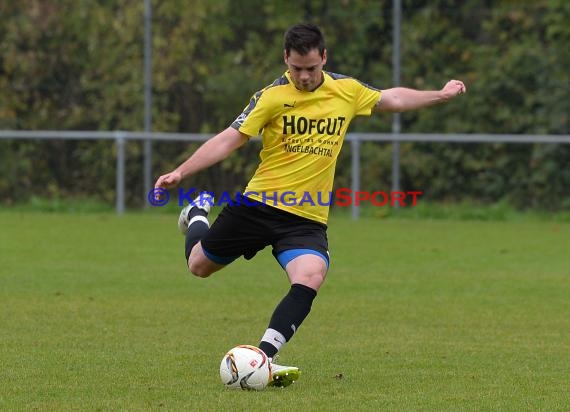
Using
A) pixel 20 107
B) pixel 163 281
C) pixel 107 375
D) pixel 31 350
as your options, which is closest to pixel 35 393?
pixel 107 375

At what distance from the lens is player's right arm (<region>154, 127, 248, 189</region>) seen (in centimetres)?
661

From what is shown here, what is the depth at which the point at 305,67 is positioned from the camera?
6.86 m

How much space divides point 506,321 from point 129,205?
1129cm

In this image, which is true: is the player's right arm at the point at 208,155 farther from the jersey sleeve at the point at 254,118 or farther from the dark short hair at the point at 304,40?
the dark short hair at the point at 304,40

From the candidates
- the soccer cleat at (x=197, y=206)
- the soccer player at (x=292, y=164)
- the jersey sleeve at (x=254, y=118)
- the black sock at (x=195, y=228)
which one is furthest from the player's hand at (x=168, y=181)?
the soccer cleat at (x=197, y=206)

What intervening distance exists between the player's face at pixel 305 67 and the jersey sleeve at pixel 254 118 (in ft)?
0.69

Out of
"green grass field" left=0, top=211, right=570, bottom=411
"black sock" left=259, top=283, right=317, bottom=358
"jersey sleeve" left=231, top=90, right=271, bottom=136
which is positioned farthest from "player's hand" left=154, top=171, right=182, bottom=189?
"green grass field" left=0, top=211, right=570, bottom=411

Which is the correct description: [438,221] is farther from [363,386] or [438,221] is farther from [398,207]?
[363,386]

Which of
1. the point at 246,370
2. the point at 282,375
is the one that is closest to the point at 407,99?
the point at 282,375

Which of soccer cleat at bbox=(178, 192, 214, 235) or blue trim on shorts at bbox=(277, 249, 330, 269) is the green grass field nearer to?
blue trim on shorts at bbox=(277, 249, 330, 269)

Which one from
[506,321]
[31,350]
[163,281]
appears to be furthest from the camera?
[163,281]

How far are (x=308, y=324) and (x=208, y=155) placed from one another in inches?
110

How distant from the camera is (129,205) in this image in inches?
792

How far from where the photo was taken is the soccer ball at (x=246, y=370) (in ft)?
21.3
